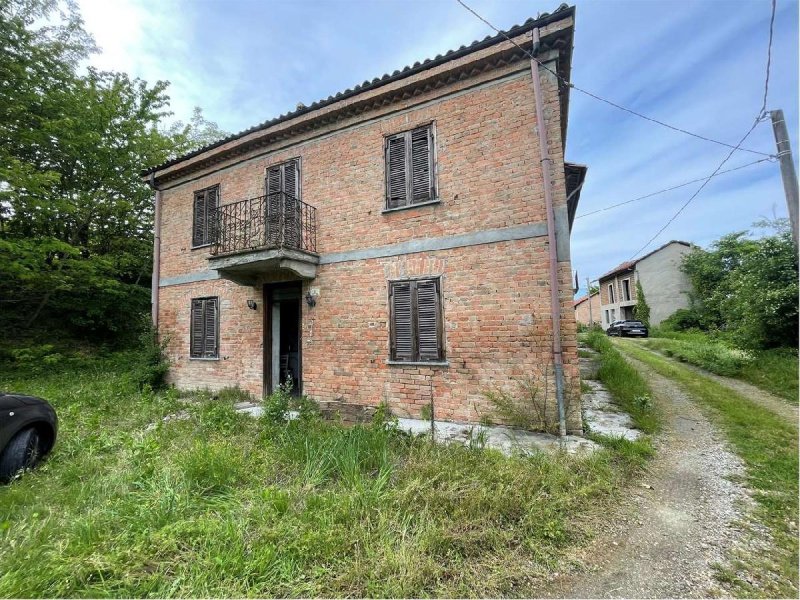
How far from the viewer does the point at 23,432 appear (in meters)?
4.06

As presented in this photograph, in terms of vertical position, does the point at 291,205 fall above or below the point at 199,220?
below

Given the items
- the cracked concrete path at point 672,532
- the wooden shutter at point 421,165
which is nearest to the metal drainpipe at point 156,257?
the wooden shutter at point 421,165

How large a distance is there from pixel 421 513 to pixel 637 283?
1108 inches

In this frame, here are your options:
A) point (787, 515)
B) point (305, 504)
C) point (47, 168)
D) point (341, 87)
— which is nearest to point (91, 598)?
point (305, 504)

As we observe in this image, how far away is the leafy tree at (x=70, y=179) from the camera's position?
967 cm

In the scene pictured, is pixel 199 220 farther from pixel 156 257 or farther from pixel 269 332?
pixel 269 332

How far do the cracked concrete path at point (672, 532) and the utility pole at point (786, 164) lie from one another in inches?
95.8

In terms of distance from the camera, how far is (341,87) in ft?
24.3

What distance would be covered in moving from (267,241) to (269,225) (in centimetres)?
46

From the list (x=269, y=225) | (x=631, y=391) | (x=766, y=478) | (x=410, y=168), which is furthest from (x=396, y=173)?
(x=766, y=478)

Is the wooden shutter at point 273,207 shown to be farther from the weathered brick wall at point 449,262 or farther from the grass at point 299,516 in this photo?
the grass at point 299,516

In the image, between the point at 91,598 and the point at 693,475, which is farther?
the point at 693,475

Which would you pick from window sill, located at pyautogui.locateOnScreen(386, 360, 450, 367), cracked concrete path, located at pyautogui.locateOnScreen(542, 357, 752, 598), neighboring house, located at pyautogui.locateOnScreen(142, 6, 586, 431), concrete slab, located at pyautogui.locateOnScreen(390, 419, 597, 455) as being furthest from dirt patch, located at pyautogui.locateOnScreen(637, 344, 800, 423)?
window sill, located at pyautogui.locateOnScreen(386, 360, 450, 367)

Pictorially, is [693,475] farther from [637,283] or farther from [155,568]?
[637,283]
